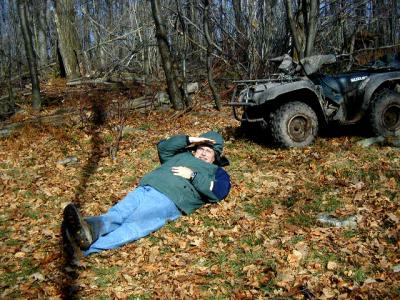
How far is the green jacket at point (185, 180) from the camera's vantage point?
5.71 metres

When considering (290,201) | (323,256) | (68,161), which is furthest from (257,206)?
(68,161)

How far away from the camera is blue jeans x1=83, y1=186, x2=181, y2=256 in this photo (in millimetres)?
5062

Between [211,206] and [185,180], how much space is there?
62 centimetres

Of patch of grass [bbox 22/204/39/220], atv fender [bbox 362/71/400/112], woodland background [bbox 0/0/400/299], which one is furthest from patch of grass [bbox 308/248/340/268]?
atv fender [bbox 362/71/400/112]

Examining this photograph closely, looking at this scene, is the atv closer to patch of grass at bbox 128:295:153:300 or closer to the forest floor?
the forest floor

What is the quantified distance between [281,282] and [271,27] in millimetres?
10801

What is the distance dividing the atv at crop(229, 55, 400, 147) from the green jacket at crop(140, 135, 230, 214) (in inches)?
89.1

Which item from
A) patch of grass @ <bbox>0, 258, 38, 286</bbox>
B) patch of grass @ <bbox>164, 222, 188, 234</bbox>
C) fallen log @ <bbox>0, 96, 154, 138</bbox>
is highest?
fallen log @ <bbox>0, 96, 154, 138</bbox>

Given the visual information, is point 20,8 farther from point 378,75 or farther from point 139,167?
point 378,75

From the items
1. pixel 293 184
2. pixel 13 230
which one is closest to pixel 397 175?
pixel 293 184

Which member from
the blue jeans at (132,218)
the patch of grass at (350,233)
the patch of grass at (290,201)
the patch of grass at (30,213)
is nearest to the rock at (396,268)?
the patch of grass at (350,233)

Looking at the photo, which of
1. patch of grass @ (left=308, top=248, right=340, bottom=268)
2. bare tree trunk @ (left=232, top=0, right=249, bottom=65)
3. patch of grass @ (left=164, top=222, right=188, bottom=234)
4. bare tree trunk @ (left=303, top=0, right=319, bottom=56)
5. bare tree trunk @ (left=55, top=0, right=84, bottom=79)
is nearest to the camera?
patch of grass @ (left=308, top=248, right=340, bottom=268)

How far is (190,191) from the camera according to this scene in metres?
5.84

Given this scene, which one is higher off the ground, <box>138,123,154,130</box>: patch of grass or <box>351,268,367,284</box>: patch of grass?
<box>138,123,154,130</box>: patch of grass
